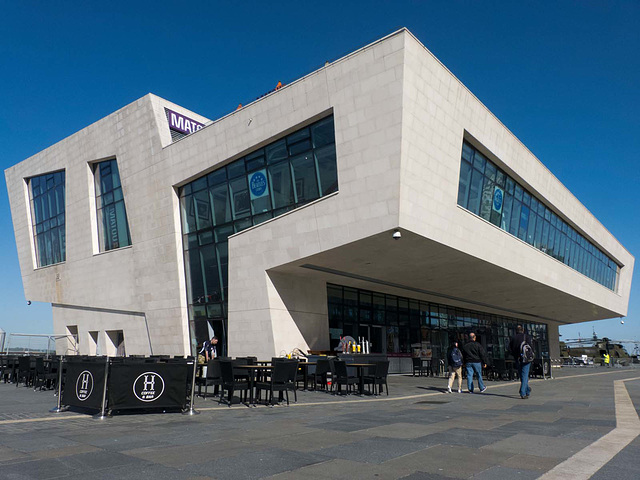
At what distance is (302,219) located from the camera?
1778 centimetres

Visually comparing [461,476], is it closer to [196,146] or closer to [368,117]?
[368,117]

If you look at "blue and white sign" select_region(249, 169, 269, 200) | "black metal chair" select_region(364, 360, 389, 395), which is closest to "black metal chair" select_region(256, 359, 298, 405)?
"black metal chair" select_region(364, 360, 389, 395)

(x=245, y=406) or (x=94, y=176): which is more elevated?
(x=94, y=176)

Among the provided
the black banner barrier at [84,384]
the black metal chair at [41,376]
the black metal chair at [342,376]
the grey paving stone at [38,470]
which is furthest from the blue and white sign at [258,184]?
the grey paving stone at [38,470]

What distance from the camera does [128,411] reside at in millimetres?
9445

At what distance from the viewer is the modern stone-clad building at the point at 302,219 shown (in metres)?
16.4

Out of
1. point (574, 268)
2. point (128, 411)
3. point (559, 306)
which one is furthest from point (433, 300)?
point (128, 411)

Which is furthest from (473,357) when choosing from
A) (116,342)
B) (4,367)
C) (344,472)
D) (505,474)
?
(116,342)

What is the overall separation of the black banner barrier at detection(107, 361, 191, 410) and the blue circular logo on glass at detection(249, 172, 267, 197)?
11.1 meters

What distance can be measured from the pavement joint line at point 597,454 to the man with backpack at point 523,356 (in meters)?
4.23

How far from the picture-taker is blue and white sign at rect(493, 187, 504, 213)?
2209 cm

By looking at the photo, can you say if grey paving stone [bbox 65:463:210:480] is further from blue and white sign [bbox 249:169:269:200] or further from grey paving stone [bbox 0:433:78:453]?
blue and white sign [bbox 249:169:269:200]

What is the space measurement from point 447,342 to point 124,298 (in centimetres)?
1928

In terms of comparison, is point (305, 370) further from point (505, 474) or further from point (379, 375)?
point (505, 474)
